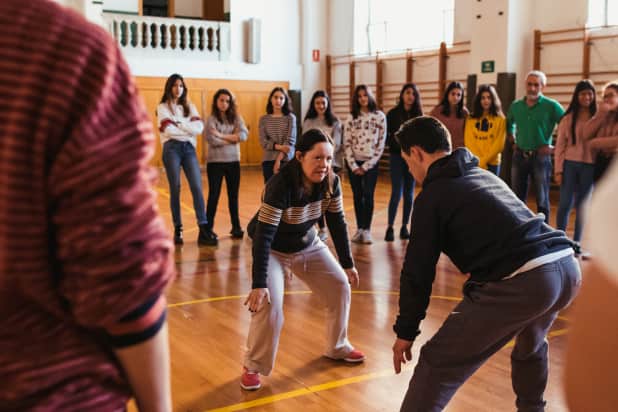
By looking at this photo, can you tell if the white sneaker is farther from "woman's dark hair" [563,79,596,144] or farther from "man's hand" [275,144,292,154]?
"woman's dark hair" [563,79,596,144]

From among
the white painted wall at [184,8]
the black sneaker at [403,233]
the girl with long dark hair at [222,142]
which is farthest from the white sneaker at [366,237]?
the white painted wall at [184,8]

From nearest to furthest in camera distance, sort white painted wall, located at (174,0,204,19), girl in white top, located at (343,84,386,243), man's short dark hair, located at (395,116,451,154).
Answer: man's short dark hair, located at (395,116,451,154) < girl in white top, located at (343,84,386,243) < white painted wall, located at (174,0,204,19)

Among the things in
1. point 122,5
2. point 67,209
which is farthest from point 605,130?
point 122,5

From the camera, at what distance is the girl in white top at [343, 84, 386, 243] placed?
8.01m

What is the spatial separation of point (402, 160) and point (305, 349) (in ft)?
13.6

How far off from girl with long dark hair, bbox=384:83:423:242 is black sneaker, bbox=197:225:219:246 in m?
2.05

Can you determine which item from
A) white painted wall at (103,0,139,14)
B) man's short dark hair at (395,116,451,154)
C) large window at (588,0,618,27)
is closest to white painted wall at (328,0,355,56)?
white painted wall at (103,0,139,14)

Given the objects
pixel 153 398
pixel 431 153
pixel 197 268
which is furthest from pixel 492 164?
pixel 153 398

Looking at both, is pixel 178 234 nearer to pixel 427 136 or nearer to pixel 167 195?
pixel 167 195

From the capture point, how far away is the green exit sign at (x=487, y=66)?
509 inches

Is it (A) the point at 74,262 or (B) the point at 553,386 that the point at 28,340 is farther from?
(B) the point at 553,386

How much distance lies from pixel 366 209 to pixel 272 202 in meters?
4.40

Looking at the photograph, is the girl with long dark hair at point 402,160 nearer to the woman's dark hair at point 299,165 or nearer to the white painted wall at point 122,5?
the woman's dark hair at point 299,165

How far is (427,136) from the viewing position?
9.44 feet
